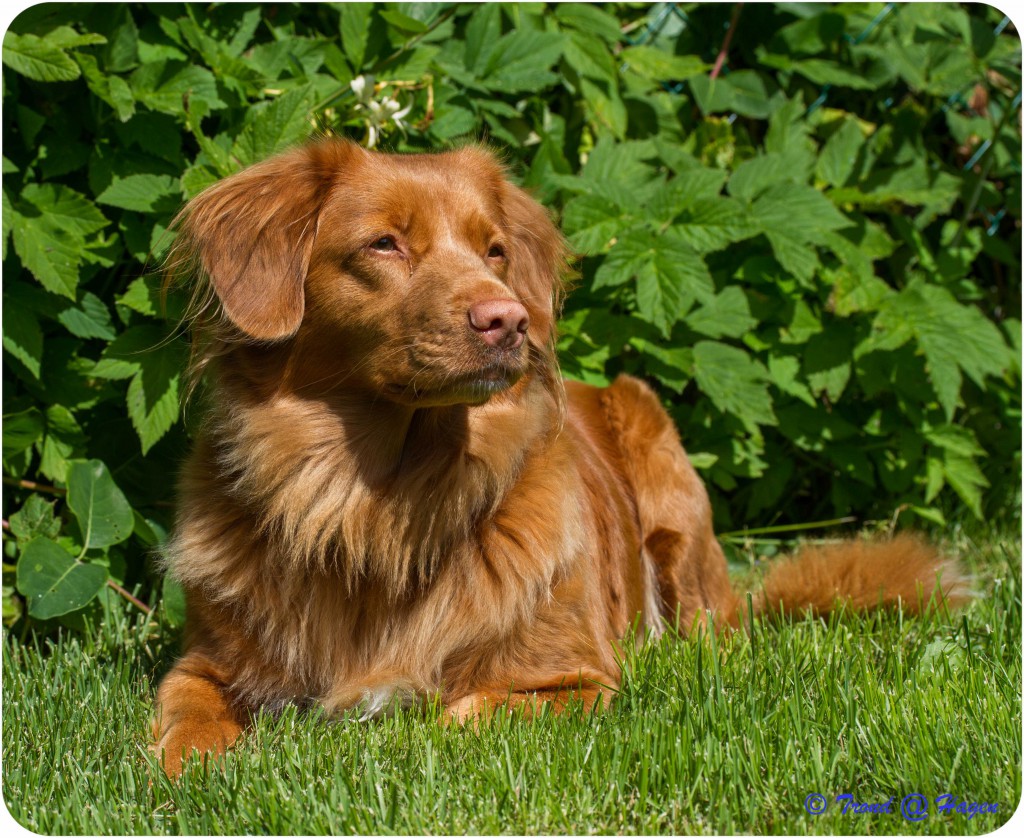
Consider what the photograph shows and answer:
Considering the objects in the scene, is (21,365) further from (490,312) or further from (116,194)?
(490,312)

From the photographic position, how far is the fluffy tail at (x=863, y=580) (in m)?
3.71

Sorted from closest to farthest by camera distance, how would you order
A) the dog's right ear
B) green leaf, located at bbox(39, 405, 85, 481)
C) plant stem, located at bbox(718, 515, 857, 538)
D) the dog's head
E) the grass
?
the grass < the dog's head < the dog's right ear < green leaf, located at bbox(39, 405, 85, 481) < plant stem, located at bbox(718, 515, 857, 538)

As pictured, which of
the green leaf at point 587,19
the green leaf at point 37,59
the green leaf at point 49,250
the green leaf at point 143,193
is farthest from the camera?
the green leaf at point 587,19

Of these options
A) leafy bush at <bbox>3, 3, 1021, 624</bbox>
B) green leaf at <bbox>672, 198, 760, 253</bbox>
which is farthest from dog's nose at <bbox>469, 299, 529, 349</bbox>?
green leaf at <bbox>672, 198, 760, 253</bbox>

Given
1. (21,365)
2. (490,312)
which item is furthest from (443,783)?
(21,365)

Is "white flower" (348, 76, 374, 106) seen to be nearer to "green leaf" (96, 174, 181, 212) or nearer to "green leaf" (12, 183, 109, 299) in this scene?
"green leaf" (96, 174, 181, 212)

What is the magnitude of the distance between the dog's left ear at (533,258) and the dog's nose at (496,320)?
0.56 metres

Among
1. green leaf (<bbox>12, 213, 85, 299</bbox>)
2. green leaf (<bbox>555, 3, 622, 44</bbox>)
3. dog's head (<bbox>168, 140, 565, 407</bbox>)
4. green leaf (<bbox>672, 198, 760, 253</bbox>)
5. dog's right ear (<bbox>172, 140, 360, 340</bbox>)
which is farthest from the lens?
green leaf (<bbox>555, 3, 622, 44</bbox>)

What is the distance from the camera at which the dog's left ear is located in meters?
3.28

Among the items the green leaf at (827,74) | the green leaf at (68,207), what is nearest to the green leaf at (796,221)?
the green leaf at (827,74)

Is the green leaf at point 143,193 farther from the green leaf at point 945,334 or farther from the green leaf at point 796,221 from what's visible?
the green leaf at point 945,334

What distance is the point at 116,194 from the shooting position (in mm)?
3447

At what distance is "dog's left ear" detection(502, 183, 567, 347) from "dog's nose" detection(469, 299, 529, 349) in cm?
56

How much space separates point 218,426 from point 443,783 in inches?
49.0
